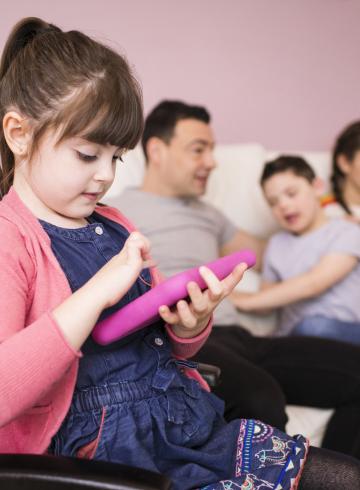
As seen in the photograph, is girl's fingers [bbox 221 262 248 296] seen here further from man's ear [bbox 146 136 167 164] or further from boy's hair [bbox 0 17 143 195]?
man's ear [bbox 146 136 167 164]

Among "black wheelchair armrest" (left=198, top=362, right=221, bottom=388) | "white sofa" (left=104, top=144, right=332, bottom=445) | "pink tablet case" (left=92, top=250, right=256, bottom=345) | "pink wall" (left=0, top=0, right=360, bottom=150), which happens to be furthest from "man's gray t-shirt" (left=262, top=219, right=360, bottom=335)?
"pink tablet case" (left=92, top=250, right=256, bottom=345)

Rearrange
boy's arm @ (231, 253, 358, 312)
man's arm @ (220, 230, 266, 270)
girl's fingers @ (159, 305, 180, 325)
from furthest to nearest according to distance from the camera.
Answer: man's arm @ (220, 230, 266, 270) < boy's arm @ (231, 253, 358, 312) < girl's fingers @ (159, 305, 180, 325)

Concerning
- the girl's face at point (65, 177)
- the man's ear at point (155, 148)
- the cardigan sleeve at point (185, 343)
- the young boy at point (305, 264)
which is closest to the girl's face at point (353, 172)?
the young boy at point (305, 264)

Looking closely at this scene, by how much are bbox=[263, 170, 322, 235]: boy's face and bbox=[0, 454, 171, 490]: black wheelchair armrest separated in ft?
5.04

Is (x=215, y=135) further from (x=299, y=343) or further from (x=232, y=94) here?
(x=299, y=343)

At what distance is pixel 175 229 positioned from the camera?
2.20 metres

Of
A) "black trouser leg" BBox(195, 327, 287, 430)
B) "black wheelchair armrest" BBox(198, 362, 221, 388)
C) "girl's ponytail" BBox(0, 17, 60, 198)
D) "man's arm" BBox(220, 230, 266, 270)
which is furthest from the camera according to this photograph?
"man's arm" BBox(220, 230, 266, 270)

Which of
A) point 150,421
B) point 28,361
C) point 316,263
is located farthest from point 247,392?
point 28,361

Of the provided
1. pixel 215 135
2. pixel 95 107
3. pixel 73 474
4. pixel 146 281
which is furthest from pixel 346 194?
pixel 73 474

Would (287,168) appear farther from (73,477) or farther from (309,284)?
(73,477)

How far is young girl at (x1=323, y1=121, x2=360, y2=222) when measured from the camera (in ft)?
7.90

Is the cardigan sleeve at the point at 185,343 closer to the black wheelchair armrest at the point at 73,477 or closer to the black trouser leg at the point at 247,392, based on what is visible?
the black wheelchair armrest at the point at 73,477

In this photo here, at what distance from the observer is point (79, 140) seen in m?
0.92

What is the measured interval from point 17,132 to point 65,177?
0.11m
